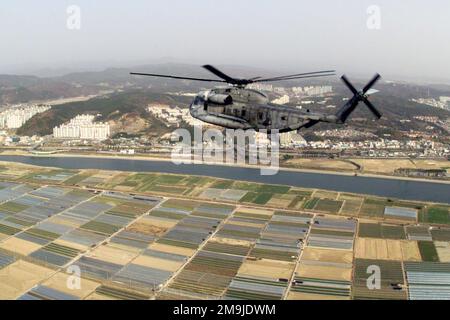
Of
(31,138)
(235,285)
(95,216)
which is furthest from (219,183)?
(31,138)

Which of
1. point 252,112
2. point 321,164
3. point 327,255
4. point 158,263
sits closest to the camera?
point 252,112

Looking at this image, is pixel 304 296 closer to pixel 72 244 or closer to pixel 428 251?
Result: pixel 428 251

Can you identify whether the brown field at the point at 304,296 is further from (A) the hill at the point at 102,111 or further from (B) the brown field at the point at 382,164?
(A) the hill at the point at 102,111

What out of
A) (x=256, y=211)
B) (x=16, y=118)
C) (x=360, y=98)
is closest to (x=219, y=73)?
(x=360, y=98)

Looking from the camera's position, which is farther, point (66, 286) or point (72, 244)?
point (72, 244)

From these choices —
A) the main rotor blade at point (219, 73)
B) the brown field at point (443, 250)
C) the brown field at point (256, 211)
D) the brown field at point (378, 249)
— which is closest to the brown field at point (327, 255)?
the brown field at point (378, 249)

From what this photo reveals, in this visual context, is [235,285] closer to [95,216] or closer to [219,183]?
[95,216]
